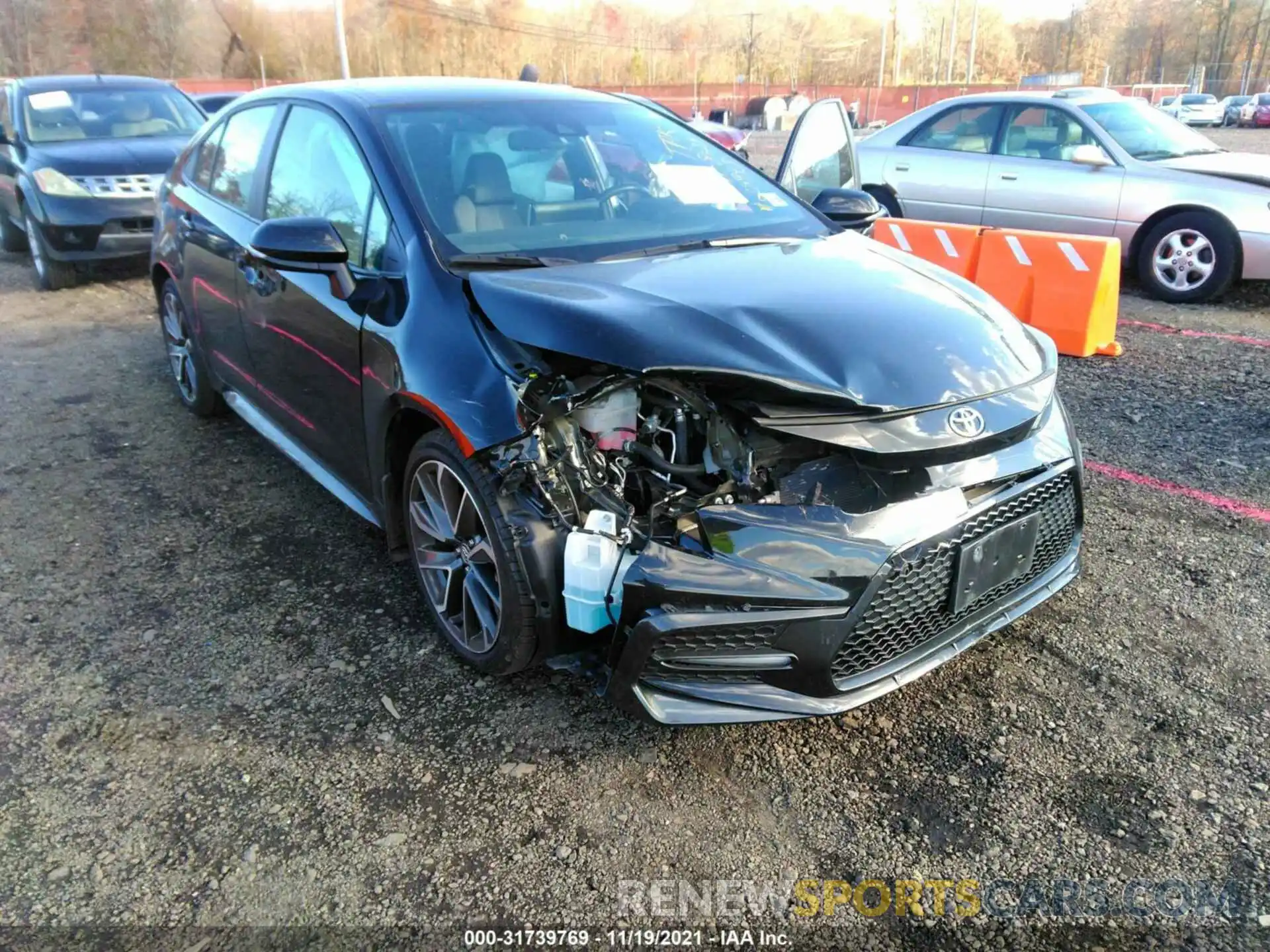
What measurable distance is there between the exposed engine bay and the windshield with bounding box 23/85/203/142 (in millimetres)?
8347

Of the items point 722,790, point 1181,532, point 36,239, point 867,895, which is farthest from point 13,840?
point 36,239

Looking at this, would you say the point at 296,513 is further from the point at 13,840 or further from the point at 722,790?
the point at 722,790

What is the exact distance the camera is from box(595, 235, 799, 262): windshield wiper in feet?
9.89

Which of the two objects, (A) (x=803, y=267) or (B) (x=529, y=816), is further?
(A) (x=803, y=267)

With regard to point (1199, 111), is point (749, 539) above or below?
below

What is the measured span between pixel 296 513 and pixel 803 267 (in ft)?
7.93

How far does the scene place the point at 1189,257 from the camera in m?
7.26

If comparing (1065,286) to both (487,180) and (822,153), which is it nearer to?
(822,153)

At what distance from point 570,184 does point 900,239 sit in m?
4.71

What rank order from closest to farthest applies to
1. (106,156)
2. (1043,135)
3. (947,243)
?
(947,243), (1043,135), (106,156)

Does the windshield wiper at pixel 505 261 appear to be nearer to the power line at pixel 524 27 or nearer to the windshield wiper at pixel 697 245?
the windshield wiper at pixel 697 245

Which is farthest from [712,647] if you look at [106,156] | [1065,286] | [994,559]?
[106,156]

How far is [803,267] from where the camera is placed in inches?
116

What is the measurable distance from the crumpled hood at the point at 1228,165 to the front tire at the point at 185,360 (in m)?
7.07
